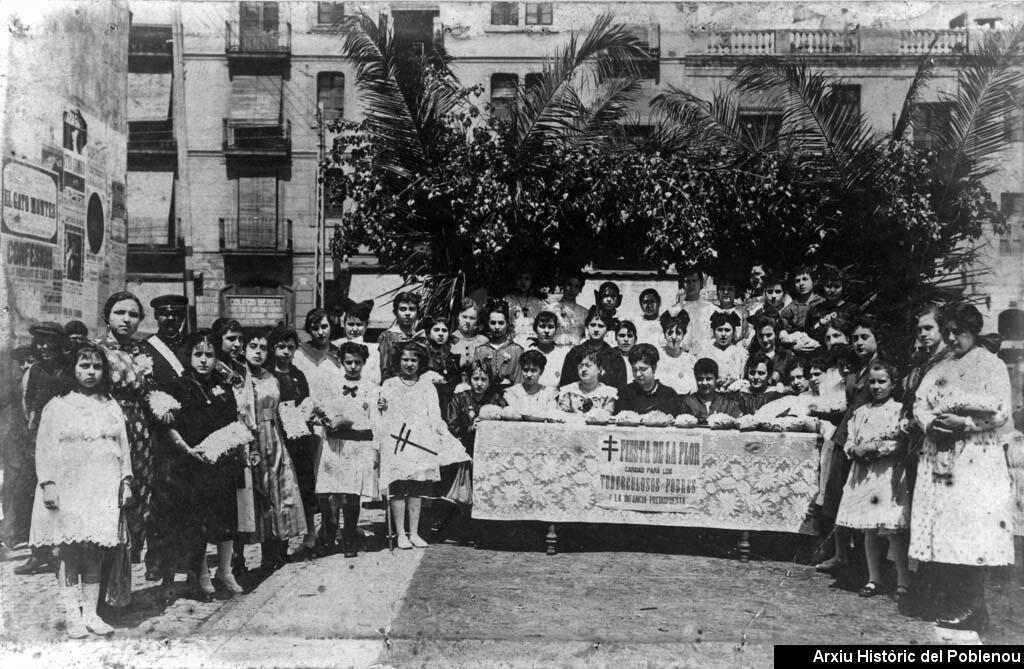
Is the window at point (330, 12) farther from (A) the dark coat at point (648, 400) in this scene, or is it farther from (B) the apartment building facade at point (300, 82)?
(A) the dark coat at point (648, 400)

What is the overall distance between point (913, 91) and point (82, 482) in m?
5.16

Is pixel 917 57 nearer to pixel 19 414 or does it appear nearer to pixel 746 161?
pixel 746 161

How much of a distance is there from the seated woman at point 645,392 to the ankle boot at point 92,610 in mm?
3060

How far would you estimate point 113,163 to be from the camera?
4.86 meters

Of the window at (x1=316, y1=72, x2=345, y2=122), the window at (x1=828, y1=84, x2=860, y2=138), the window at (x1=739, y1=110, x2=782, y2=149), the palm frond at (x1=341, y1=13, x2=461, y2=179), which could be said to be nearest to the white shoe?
the palm frond at (x1=341, y1=13, x2=461, y2=179)

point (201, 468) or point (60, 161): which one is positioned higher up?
point (60, 161)

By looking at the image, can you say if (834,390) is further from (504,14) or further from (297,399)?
(297,399)

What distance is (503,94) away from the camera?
5.53 meters

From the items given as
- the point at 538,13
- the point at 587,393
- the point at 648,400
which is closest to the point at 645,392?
the point at 648,400

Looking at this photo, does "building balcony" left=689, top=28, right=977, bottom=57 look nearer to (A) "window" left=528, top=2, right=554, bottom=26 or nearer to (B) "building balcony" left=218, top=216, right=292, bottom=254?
(A) "window" left=528, top=2, right=554, bottom=26

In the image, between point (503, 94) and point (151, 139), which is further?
point (503, 94)

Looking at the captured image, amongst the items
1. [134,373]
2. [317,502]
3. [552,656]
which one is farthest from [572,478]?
[134,373]

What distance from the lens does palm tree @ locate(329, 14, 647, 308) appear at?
5.31m

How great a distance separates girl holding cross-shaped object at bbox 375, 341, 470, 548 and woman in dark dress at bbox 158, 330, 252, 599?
1.00 metres
